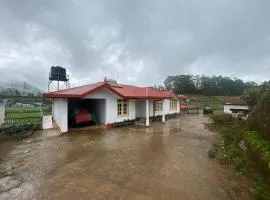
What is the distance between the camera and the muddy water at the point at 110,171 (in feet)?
17.6

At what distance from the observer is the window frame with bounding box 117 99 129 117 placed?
57.9 feet

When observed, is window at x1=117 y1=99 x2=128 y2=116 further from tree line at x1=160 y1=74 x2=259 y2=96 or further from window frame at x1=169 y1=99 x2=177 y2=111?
tree line at x1=160 y1=74 x2=259 y2=96

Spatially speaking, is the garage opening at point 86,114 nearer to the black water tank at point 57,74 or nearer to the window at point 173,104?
the window at point 173,104

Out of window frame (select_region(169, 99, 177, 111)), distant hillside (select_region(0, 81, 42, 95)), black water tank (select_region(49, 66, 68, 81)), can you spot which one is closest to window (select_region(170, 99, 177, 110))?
window frame (select_region(169, 99, 177, 111))

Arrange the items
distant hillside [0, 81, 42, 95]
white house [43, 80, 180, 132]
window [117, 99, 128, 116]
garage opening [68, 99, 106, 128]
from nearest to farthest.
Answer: white house [43, 80, 180, 132] < garage opening [68, 99, 106, 128] < window [117, 99, 128, 116] < distant hillside [0, 81, 42, 95]

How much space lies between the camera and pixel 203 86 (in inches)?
2906

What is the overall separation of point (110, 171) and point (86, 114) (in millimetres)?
9746

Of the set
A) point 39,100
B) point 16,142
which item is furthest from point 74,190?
point 39,100

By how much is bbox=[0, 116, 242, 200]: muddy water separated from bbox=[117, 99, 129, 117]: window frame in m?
6.61

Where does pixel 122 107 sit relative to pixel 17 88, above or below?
below

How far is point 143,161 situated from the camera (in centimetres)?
794

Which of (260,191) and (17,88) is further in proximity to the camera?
(17,88)

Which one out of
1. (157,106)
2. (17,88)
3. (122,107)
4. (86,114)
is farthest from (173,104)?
(17,88)

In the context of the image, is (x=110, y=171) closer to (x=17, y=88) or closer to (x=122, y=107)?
(x=122, y=107)
